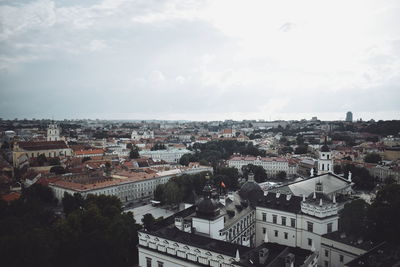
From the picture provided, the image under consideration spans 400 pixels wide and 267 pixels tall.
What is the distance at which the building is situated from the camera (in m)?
105

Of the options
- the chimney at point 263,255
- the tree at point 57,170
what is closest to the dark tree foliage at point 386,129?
the tree at point 57,170

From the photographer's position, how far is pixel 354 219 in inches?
1502

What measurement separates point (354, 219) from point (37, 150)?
105m

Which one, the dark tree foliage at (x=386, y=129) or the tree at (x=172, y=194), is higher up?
the dark tree foliage at (x=386, y=129)

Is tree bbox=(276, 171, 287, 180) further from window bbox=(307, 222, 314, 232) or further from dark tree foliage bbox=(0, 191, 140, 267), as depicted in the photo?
dark tree foliage bbox=(0, 191, 140, 267)

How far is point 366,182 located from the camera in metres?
79.3

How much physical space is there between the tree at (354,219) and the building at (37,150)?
95097mm

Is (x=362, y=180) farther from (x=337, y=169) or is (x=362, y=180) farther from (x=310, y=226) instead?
(x=310, y=226)

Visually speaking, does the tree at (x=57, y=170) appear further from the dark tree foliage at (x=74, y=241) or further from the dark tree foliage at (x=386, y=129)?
the dark tree foliage at (x=386, y=129)

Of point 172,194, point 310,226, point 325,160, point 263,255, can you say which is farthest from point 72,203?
point 325,160

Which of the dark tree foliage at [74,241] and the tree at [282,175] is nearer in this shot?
the dark tree foliage at [74,241]

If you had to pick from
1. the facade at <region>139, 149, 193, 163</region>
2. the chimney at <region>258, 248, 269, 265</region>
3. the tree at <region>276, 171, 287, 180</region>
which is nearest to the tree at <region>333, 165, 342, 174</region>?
the tree at <region>276, 171, 287, 180</region>

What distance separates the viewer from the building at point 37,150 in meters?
105

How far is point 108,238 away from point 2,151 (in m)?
115
